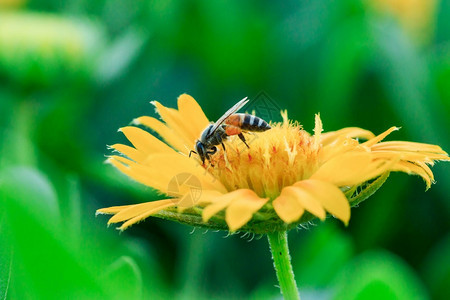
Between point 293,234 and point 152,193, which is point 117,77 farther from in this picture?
point 293,234

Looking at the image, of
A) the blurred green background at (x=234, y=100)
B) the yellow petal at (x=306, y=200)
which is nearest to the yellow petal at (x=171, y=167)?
the yellow petal at (x=306, y=200)

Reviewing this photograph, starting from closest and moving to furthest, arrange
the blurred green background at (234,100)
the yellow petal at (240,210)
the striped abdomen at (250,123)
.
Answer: the yellow petal at (240,210) → the striped abdomen at (250,123) → the blurred green background at (234,100)

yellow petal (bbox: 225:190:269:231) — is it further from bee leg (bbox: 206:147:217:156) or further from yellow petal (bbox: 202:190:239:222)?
bee leg (bbox: 206:147:217:156)

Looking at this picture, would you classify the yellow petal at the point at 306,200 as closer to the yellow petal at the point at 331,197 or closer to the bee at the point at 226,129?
the yellow petal at the point at 331,197

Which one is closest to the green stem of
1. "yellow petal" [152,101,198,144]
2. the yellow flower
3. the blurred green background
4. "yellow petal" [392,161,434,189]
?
the yellow flower

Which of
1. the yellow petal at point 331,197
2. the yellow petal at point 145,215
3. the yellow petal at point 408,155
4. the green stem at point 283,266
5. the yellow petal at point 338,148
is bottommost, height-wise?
the green stem at point 283,266
